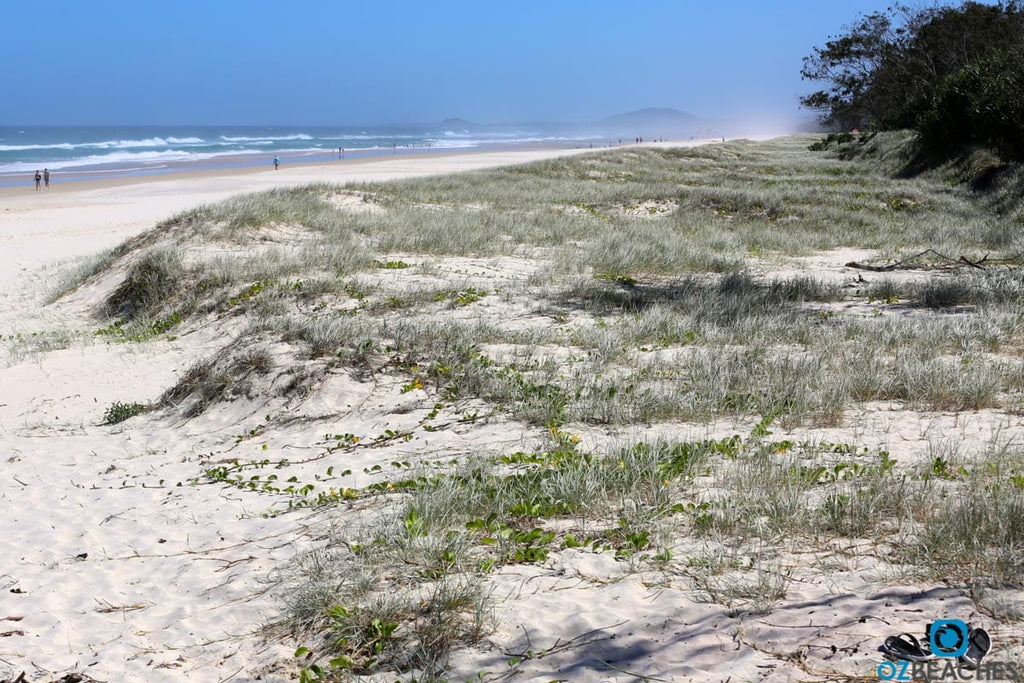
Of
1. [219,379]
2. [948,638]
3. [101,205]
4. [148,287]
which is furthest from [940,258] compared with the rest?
[101,205]

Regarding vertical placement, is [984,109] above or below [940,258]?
above

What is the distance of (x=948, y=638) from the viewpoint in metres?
3.03

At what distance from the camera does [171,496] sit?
18.7 ft

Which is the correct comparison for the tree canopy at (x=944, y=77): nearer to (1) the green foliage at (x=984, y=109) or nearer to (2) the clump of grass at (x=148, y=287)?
(1) the green foliage at (x=984, y=109)

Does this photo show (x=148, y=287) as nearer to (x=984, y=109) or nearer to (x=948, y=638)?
(x=948, y=638)

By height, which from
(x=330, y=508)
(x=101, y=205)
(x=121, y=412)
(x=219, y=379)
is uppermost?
A: (x=101, y=205)

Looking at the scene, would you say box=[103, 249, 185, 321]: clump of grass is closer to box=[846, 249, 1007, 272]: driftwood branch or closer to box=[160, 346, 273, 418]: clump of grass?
box=[160, 346, 273, 418]: clump of grass

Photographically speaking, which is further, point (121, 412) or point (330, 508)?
point (121, 412)

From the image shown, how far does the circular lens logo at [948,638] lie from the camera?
117 inches

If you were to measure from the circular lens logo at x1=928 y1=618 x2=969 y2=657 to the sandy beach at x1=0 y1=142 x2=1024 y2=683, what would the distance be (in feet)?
0.29

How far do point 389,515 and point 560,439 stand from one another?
1.44 m

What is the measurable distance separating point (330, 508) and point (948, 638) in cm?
339

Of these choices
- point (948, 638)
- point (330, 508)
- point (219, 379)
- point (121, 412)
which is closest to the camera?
point (948, 638)

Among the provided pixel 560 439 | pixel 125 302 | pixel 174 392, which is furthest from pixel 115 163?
pixel 560 439
